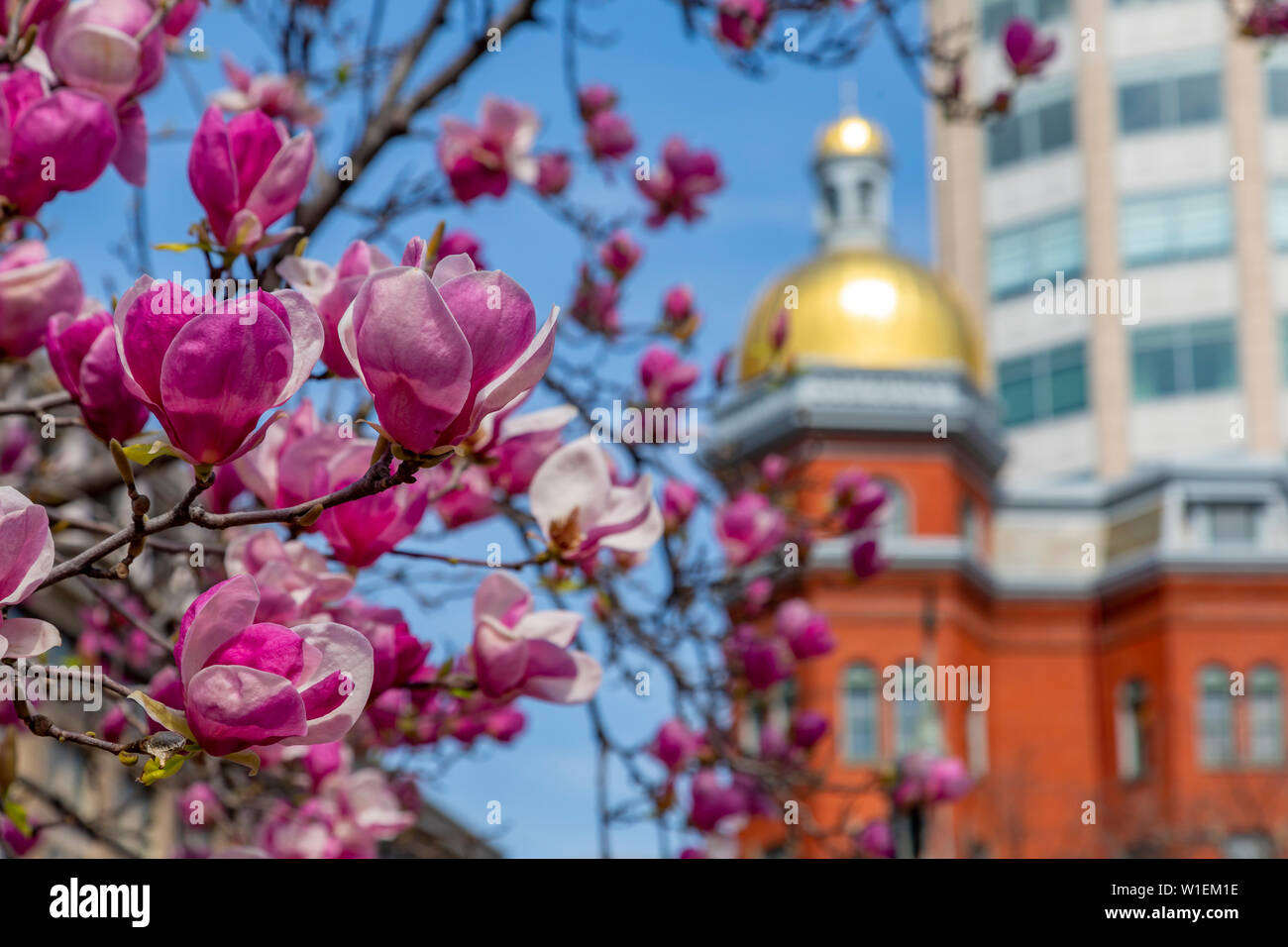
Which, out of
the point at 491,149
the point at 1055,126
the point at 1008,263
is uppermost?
the point at 1055,126

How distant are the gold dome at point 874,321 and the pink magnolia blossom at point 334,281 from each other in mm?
25789

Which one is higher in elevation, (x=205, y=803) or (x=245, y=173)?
(x=245, y=173)

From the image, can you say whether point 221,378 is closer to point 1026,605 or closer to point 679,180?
point 679,180

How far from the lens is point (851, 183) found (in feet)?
106

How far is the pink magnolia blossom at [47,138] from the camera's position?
2.00 metres

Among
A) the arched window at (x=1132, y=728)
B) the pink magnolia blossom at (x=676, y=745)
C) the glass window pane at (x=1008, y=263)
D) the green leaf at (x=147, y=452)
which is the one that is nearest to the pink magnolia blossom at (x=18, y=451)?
the pink magnolia blossom at (x=676, y=745)

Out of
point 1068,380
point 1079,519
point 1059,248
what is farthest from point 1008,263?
point 1079,519

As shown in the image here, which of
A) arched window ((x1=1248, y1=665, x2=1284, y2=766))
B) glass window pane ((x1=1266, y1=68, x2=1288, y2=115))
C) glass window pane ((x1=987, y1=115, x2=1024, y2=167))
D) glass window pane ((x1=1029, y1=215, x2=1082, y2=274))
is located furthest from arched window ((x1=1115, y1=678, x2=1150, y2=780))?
glass window pane ((x1=1266, y1=68, x2=1288, y2=115))

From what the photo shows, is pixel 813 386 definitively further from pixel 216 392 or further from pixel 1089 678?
pixel 216 392

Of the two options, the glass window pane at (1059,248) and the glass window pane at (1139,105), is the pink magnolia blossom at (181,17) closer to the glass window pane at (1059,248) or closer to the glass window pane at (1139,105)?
the glass window pane at (1059,248)


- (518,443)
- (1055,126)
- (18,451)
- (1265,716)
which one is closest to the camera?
(518,443)

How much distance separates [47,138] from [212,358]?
838mm

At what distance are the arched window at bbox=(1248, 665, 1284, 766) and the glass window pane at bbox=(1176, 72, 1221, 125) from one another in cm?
1531

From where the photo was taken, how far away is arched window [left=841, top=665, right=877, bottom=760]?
26359 mm
